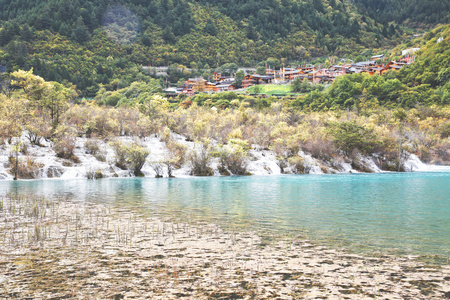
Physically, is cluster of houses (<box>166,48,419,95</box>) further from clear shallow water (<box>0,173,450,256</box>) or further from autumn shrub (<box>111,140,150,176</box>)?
clear shallow water (<box>0,173,450,256</box>)

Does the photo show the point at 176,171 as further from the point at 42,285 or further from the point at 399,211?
the point at 42,285

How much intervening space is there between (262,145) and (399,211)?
36.8 m

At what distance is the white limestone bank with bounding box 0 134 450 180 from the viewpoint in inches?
1598

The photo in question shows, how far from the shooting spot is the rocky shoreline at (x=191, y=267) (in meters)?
8.20

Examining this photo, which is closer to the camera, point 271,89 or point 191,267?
point 191,267

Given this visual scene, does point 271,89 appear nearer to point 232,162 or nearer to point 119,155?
point 232,162

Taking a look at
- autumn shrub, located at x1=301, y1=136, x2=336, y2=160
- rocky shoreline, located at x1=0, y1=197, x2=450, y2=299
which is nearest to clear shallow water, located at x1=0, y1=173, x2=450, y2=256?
rocky shoreline, located at x1=0, y1=197, x2=450, y2=299

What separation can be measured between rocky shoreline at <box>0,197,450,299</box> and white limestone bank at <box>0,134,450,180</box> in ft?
91.7

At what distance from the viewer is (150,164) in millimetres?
45219

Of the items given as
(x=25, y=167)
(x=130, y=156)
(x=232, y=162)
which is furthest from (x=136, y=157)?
(x=232, y=162)

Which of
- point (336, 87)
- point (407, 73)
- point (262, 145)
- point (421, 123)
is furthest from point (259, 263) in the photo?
point (407, 73)

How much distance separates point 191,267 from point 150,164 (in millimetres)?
36312

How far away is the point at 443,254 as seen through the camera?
11.4m

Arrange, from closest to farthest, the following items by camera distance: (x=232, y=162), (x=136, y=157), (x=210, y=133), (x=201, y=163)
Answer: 1. (x=136, y=157)
2. (x=201, y=163)
3. (x=232, y=162)
4. (x=210, y=133)
